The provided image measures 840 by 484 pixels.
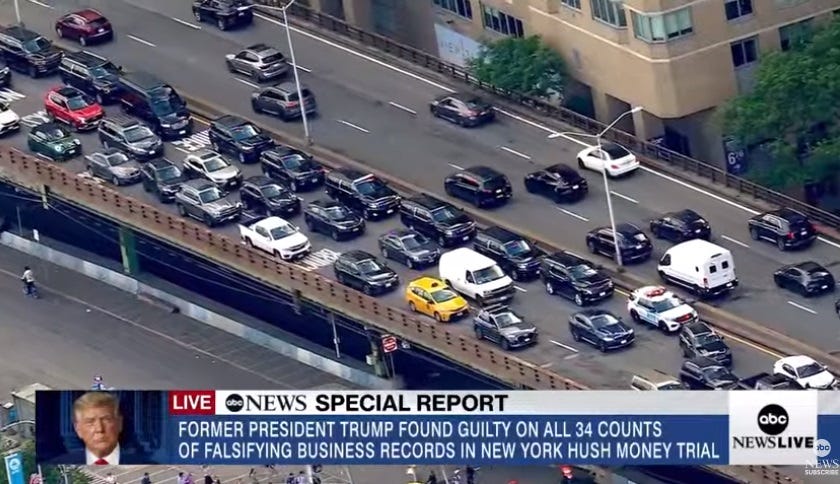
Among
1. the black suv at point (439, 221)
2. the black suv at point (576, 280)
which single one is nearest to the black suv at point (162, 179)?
the black suv at point (439, 221)

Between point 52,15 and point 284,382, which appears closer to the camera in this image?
point 284,382

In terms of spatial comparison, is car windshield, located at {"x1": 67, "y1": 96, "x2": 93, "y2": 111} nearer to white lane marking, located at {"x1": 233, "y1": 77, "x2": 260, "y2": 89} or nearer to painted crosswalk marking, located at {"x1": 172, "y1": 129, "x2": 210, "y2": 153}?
painted crosswalk marking, located at {"x1": 172, "y1": 129, "x2": 210, "y2": 153}

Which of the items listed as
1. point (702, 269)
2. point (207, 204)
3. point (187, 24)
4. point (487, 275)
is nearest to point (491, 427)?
point (487, 275)

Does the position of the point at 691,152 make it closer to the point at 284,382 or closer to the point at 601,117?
the point at 601,117

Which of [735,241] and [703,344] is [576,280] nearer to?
[703,344]

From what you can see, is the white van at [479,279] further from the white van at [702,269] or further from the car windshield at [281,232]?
the car windshield at [281,232]

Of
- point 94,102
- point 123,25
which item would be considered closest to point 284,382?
point 94,102
